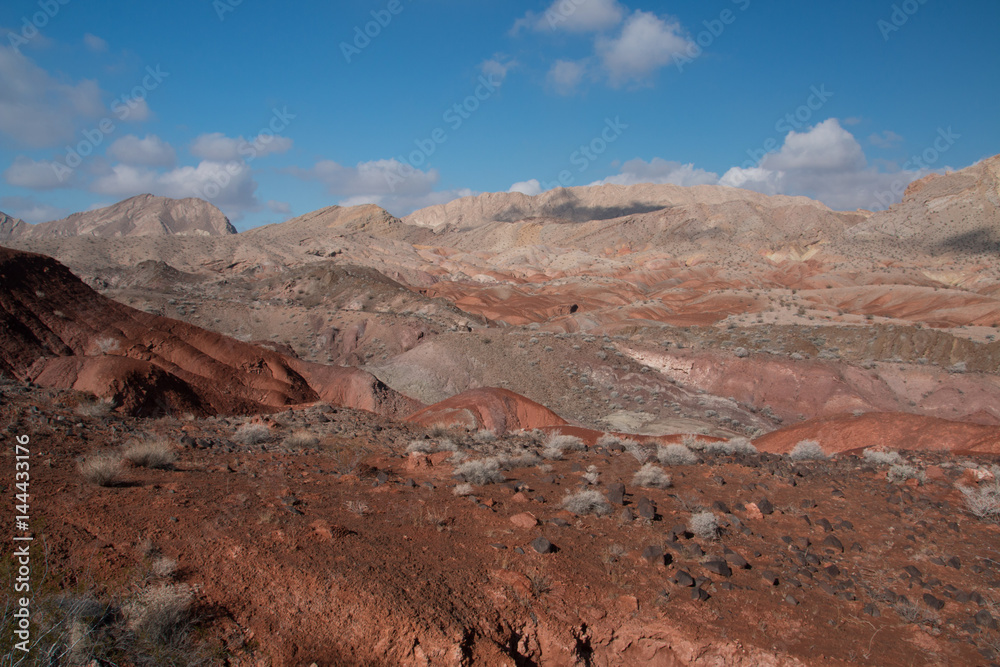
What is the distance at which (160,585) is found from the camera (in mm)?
4090

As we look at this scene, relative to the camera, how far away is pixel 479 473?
757 cm

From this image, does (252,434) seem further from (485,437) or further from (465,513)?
(465,513)

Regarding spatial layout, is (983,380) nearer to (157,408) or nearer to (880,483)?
(880,483)

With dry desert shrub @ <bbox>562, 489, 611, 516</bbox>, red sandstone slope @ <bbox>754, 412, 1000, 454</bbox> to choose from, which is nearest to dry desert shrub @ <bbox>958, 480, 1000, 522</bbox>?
dry desert shrub @ <bbox>562, 489, 611, 516</bbox>

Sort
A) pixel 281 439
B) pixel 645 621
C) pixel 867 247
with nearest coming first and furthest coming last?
pixel 645 621, pixel 281 439, pixel 867 247

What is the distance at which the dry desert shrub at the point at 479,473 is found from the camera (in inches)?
296

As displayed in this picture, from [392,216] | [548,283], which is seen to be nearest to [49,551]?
[548,283]

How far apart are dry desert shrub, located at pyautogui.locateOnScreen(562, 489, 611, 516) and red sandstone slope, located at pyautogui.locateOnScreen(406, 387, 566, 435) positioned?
8176mm

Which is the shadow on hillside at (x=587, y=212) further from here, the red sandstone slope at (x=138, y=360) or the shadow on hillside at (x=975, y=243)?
the red sandstone slope at (x=138, y=360)

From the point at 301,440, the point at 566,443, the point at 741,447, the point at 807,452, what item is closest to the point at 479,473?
the point at 566,443

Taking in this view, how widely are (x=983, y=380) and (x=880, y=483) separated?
850 inches

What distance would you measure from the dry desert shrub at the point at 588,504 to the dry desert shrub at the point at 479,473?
1.21 meters

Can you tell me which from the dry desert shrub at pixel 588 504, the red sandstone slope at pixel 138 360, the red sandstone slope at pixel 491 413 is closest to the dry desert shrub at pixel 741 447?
→ the dry desert shrub at pixel 588 504

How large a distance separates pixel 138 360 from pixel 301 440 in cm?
726
